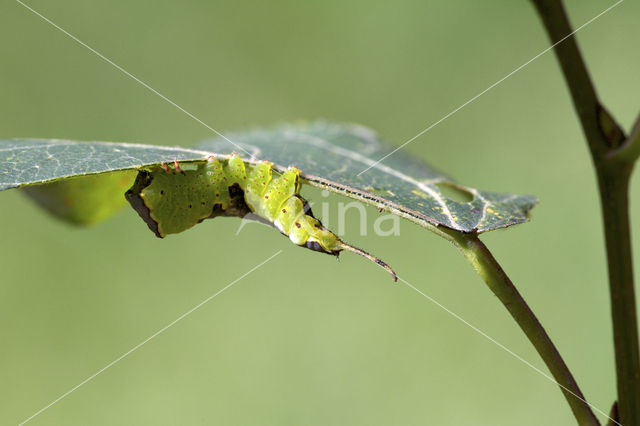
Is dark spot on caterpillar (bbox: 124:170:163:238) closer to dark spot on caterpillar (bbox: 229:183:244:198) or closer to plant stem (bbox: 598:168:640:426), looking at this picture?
dark spot on caterpillar (bbox: 229:183:244:198)

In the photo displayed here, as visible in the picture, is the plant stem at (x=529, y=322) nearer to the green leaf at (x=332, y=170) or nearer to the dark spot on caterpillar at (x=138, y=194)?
the green leaf at (x=332, y=170)

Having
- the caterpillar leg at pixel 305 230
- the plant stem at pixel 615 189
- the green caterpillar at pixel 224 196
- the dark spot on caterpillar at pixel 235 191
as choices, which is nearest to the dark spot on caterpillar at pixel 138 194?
the green caterpillar at pixel 224 196

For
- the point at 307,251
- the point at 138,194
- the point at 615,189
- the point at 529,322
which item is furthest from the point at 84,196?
the point at 307,251

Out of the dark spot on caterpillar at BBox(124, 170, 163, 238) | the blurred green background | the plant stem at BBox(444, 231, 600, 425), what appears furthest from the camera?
the blurred green background

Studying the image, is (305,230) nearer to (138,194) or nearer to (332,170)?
(332,170)

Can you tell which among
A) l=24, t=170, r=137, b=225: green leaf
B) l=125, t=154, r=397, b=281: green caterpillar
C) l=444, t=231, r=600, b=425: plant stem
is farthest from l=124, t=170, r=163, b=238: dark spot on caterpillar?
l=444, t=231, r=600, b=425: plant stem

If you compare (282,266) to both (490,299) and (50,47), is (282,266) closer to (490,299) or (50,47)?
(490,299)
